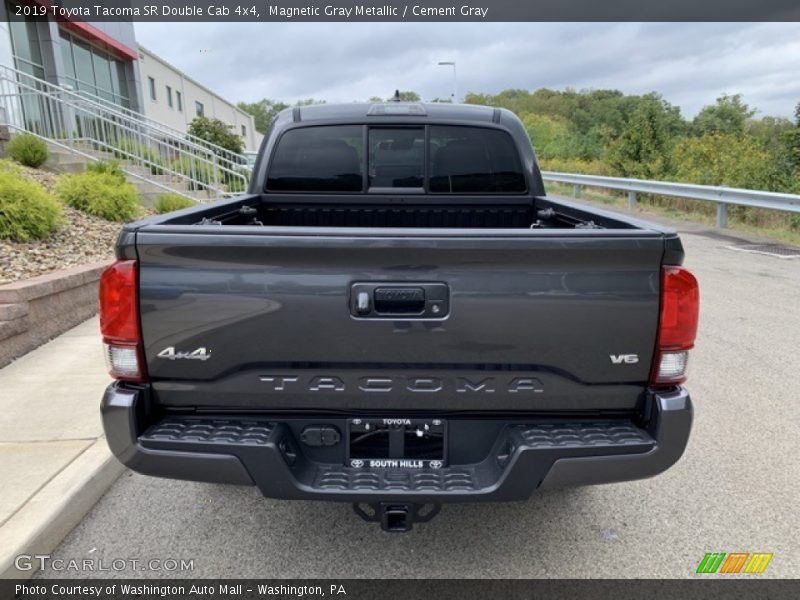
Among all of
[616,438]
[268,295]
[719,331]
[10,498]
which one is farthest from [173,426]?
[719,331]

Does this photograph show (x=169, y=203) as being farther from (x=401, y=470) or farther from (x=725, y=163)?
(x=725, y=163)

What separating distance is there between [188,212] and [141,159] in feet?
34.6

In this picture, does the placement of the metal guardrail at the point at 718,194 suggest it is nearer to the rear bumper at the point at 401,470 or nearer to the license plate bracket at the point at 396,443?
the rear bumper at the point at 401,470

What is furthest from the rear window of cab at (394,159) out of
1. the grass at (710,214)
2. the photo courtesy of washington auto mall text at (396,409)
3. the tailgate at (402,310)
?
the grass at (710,214)

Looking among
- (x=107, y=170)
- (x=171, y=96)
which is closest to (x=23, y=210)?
(x=107, y=170)

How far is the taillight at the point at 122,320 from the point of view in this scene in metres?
2.06

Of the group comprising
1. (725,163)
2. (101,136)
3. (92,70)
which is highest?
(92,70)

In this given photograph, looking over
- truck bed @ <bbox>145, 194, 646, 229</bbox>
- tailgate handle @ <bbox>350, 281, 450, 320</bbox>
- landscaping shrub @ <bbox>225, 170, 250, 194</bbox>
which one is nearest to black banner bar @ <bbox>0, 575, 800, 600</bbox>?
tailgate handle @ <bbox>350, 281, 450, 320</bbox>

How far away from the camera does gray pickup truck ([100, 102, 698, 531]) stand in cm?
203

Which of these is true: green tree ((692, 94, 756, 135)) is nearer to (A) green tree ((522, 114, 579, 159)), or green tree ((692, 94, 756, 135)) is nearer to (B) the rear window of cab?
(A) green tree ((522, 114, 579, 159))

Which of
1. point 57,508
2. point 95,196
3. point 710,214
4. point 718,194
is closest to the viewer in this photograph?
point 57,508

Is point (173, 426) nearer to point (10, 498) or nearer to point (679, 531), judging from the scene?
point (10, 498)

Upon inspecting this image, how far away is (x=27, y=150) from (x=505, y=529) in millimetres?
9883

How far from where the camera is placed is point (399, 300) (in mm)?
2055
